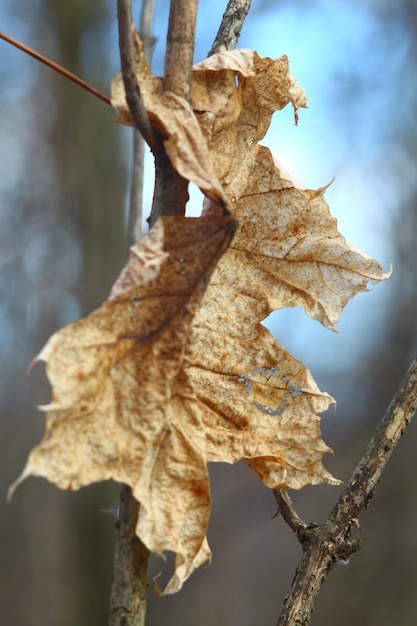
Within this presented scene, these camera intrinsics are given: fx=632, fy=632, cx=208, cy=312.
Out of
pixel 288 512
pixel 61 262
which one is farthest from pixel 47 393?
pixel 288 512

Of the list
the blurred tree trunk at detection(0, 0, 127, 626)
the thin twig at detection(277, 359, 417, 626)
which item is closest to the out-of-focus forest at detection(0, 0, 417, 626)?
the blurred tree trunk at detection(0, 0, 127, 626)

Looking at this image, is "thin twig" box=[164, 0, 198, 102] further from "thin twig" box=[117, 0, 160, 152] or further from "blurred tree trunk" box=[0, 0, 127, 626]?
"blurred tree trunk" box=[0, 0, 127, 626]

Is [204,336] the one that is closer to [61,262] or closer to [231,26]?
[231,26]

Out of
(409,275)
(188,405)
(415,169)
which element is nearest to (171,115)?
(188,405)

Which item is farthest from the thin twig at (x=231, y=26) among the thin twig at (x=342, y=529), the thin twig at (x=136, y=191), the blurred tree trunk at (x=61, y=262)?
the blurred tree trunk at (x=61, y=262)

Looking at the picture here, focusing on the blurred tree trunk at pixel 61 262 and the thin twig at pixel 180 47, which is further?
the blurred tree trunk at pixel 61 262

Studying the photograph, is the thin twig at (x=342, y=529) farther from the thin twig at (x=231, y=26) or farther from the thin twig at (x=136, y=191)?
the thin twig at (x=136, y=191)

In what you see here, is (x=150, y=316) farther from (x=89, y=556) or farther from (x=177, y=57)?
(x=89, y=556)
